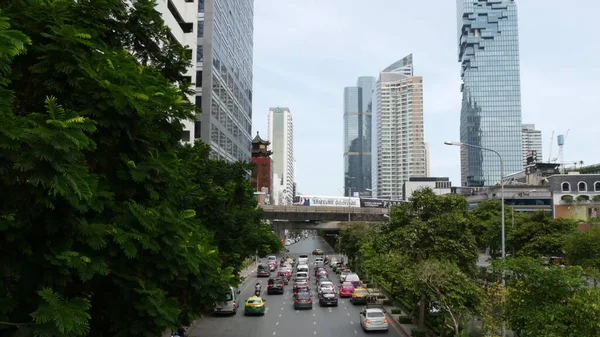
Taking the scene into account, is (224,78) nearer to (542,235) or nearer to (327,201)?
(542,235)

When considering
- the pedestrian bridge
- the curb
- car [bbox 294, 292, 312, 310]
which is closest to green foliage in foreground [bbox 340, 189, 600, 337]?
the curb

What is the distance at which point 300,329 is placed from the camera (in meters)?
27.7

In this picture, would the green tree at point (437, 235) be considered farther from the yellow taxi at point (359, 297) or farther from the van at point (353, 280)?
the van at point (353, 280)

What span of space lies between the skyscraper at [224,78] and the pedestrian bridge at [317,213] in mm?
12295

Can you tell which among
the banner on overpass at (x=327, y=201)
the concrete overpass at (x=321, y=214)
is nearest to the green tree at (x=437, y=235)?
the concrete overpass at (x=321, y=214)

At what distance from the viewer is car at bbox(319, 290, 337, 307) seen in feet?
119

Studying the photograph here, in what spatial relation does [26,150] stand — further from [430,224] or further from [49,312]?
[430,224]

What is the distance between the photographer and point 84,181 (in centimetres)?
732

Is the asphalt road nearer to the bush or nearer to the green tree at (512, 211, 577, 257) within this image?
the bush

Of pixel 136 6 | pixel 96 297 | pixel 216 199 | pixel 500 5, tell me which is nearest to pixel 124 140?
pixel 96 297

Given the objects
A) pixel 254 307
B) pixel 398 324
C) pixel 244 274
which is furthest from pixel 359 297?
pixel 244 274

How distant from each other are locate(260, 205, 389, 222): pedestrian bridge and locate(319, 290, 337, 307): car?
42.6 metres

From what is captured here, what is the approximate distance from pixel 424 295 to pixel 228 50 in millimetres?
44584

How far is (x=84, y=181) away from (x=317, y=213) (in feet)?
255
